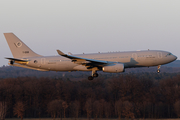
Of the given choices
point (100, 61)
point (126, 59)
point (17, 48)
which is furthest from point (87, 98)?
point (100, 61)

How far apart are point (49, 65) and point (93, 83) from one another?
6577cm

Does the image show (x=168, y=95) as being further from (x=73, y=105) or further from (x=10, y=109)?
(x=10, y=109)

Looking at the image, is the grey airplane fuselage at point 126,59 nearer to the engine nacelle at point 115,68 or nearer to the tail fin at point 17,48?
the engine nacelle at point 115,68

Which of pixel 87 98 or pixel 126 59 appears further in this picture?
pixel 87 98

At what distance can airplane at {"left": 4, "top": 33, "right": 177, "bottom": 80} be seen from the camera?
139ft

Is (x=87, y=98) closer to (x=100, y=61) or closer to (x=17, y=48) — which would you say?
(x=17, y=48)

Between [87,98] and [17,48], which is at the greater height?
[17,48]

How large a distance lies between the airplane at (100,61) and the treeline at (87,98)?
4519 cm

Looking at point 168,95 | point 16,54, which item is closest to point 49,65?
point 16,54

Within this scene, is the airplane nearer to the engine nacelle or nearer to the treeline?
the engine nacelle

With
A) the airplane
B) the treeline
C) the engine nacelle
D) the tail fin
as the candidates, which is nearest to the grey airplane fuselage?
the airplane

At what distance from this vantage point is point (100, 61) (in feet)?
138

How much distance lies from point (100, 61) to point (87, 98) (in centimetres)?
6065

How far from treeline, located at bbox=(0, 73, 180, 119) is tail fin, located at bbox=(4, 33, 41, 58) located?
4365 centimetres
